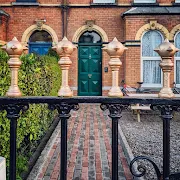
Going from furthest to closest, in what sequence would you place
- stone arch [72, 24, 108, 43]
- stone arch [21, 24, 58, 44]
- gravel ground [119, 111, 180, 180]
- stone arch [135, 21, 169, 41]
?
stone arch [21, 24, 58, 44] < stone arch [72, 24, 108, 43] < stone arch [135, 21, 169, 41] < gravel ground [119, 111, 180, 180]

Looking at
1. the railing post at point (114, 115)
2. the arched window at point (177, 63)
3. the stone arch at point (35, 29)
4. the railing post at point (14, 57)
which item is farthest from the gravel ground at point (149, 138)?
the stone arch at point (35, 29)

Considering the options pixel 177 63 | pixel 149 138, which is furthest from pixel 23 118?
pixel 177 63

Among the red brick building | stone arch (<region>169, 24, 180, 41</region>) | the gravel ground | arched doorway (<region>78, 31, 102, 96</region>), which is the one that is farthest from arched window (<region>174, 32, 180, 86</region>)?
arched doorway (<region>78, 31, 102, 96</region>)

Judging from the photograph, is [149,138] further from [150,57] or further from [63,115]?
[150,57]

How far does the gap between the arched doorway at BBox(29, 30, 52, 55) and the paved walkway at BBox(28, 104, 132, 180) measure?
7.41m

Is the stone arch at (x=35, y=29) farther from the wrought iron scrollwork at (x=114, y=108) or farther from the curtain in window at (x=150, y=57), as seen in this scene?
the wrought iron scrollwork at (x=114, y=108)

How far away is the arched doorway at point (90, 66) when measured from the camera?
1384 centimetres

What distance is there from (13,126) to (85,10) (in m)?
12.4

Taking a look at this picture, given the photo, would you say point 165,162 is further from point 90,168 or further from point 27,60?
point 27,60

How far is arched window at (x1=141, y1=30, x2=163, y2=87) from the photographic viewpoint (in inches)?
510

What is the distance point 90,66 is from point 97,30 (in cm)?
180

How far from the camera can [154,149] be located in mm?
5613

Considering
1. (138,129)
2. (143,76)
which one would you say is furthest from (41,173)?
(143,76)

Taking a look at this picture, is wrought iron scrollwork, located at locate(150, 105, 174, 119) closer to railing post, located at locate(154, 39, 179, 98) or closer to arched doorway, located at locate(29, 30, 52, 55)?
railing post, located at locate(154, 39, 179, 98)
